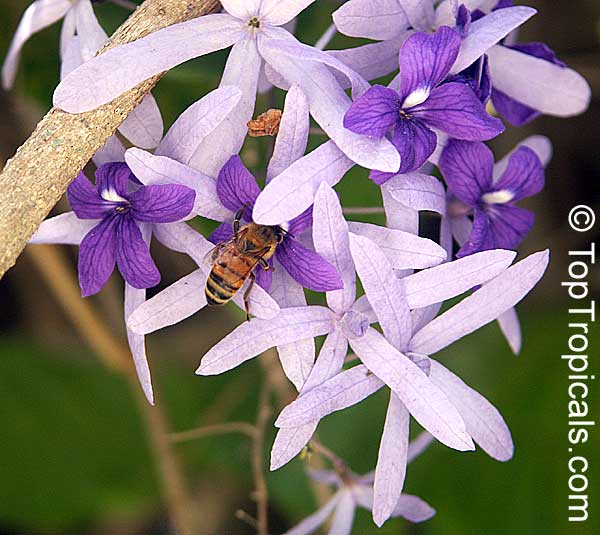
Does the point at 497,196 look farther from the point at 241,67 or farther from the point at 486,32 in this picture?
the point at 241,67

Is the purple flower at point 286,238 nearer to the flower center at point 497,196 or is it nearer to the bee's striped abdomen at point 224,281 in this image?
the bee's striped abdomen at point 224,281

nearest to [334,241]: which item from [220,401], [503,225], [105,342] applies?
[503,225]

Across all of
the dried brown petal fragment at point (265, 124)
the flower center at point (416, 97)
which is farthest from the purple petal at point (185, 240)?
the flower center at point (416, 97)

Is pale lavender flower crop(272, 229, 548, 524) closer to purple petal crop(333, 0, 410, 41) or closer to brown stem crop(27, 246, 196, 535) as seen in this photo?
purple petal crop(333, 0, 410, 41)

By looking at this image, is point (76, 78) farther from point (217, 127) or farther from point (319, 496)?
point (319, 496)

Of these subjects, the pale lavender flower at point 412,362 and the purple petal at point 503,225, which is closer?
the pale lavender flower at point 412,362

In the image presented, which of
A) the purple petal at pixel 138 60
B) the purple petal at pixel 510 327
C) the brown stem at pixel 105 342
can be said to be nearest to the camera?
the purple petal at pixel 138 60

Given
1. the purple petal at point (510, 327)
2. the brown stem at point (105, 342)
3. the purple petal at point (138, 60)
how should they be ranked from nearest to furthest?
the purple petal at point (138, 60) < the purple petal at point (510, 327) < the brown stem at point (105, 342)
